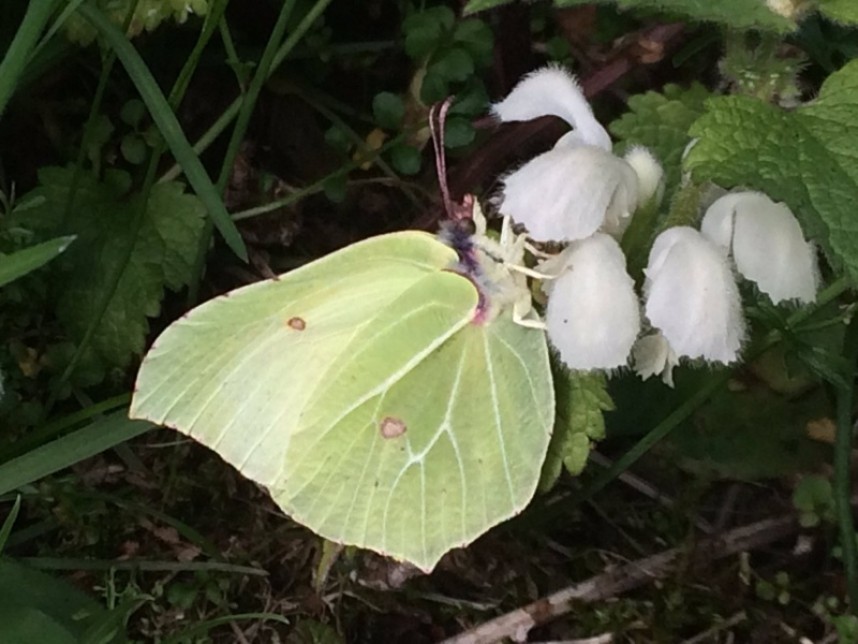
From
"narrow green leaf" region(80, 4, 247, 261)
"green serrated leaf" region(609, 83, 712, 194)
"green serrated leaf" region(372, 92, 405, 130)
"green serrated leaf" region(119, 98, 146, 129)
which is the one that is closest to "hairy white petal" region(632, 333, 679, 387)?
"green serrated leaf" region(609, 83, 712, 194)

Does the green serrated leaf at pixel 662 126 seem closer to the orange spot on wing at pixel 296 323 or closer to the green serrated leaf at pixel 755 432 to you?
the orange spot on wing at pixel 296 323

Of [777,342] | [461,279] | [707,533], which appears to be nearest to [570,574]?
[707,533]

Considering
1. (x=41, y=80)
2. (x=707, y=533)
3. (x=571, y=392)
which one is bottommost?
(x=707, y=533)

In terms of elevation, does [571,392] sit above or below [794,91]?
below

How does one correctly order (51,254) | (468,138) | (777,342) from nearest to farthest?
1. (51,254)
2. (777,342)
3. (468,138)

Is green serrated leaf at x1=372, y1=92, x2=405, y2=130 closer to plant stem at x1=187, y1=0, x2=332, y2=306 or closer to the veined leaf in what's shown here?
plant stem at x1=187, y1=0, x2=332, y2=306

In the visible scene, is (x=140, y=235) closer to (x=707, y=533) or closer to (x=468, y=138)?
(x=468, y=138)

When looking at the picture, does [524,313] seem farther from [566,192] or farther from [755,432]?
[755,432]

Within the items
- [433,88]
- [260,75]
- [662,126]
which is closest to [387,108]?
[433,88]
